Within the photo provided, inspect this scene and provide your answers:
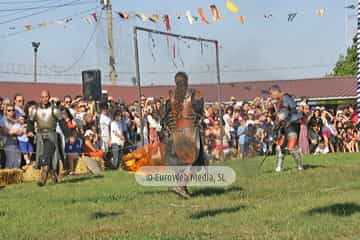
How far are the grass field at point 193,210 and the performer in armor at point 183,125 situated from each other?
0.57 m

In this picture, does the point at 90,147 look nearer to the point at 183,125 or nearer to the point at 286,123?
the point at 286,123

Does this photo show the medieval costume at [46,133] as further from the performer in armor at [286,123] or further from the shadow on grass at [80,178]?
the performer in armor at [286,123]

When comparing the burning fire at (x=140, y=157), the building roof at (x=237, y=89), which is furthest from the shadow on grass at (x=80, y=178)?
the building roof at (x=237, y=89)

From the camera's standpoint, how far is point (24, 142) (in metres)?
16.7

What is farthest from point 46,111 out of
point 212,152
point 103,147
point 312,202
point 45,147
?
point 312,202

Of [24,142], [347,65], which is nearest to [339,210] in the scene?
[24,142]

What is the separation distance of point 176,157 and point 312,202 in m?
2.34

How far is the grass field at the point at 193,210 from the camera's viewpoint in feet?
25.4

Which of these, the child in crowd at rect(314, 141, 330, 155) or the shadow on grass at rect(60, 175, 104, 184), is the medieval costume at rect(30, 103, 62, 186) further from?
the child in crowd at rect(314, 141, 330, 155)

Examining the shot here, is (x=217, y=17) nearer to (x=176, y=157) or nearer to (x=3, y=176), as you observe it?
(x=3, y=176)

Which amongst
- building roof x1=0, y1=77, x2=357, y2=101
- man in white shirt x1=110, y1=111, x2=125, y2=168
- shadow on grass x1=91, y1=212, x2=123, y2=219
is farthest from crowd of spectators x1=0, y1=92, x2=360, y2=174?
building roof x1=0, y1=77, x2=357, y2=101

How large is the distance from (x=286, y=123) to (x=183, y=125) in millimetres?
4747

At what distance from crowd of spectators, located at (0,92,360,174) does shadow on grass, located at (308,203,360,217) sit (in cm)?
461

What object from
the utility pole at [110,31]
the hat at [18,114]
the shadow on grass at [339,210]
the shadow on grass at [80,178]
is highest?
the utility pole at [110,31]
